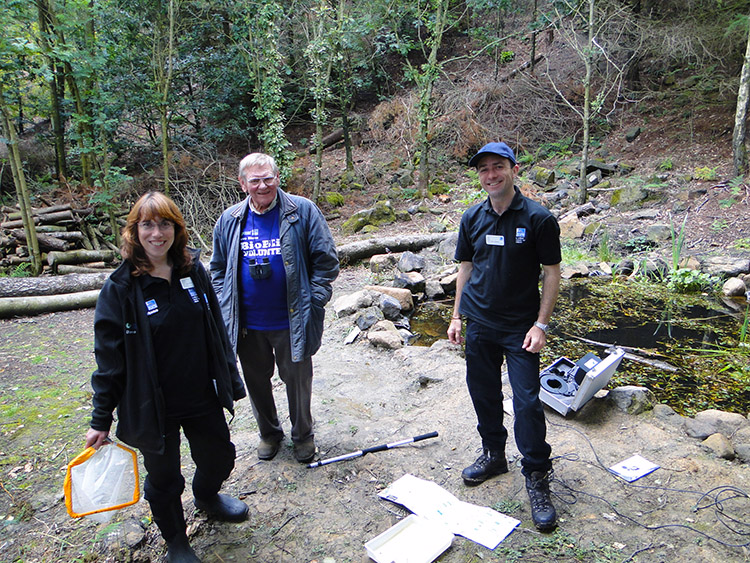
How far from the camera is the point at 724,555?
220 centimetres

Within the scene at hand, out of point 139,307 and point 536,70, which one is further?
point 536,70

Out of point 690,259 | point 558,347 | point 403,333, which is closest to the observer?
point 558,347

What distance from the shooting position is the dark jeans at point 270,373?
287 cm

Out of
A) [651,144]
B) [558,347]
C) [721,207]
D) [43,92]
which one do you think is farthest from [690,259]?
[43,92]

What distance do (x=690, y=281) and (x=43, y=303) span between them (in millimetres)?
9568

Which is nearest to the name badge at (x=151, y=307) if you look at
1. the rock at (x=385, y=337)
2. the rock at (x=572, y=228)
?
the rock at (x=385, y=337)

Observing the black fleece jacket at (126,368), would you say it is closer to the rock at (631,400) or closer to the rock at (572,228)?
the rock at (631,400)

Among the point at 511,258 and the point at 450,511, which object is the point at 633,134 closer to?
the point at 511,258

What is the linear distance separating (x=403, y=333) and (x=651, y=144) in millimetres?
10409

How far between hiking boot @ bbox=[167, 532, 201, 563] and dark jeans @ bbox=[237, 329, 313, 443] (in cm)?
88

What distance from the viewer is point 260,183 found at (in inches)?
104

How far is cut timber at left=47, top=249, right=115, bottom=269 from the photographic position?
8.72 m

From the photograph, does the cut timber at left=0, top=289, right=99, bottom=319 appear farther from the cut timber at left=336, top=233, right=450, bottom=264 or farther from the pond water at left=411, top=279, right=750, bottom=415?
the pond water at left=411, top=279, right=750, bottom=415

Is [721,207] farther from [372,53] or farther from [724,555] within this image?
[372,53]
